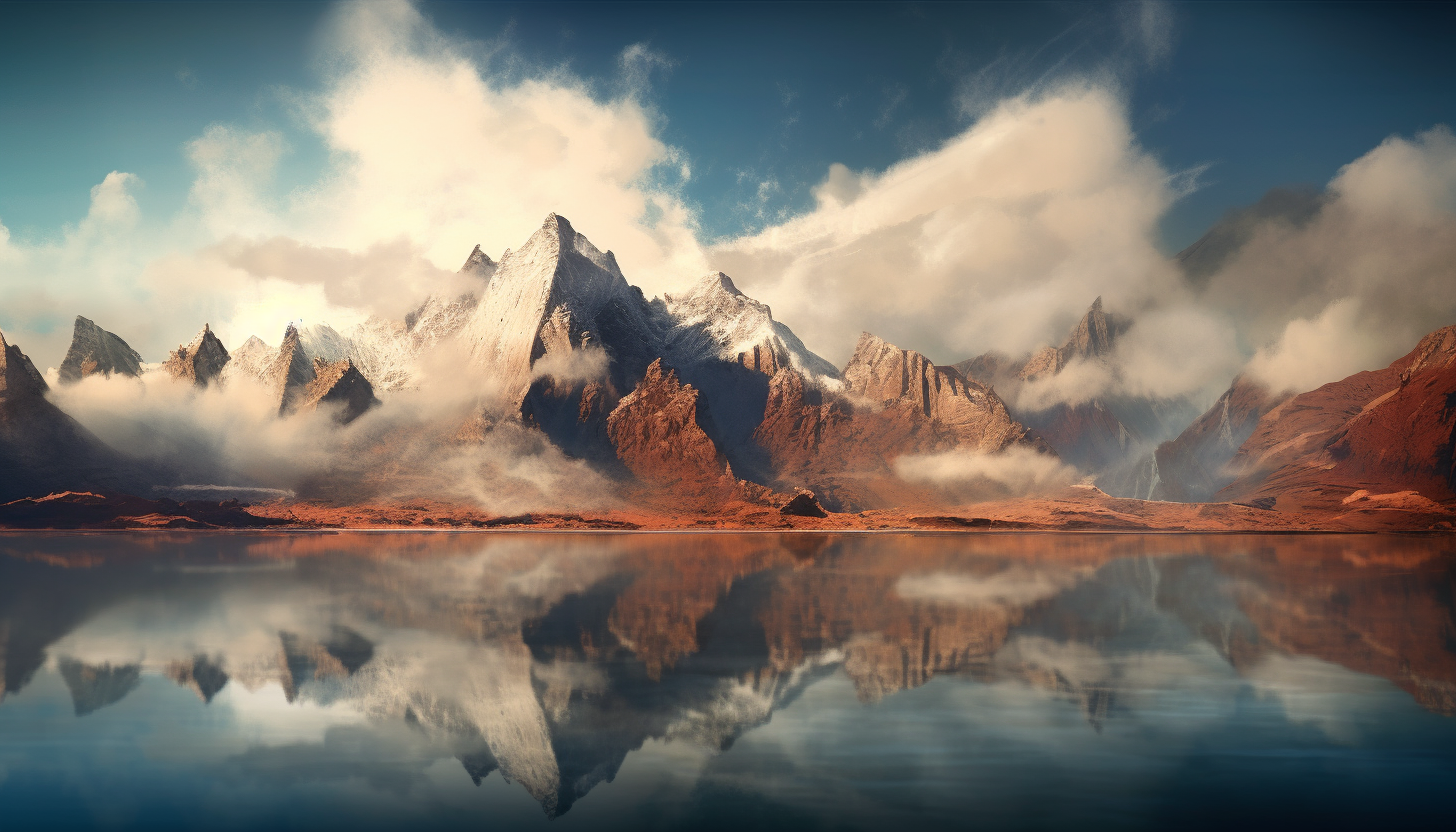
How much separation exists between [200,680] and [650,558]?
209 feet

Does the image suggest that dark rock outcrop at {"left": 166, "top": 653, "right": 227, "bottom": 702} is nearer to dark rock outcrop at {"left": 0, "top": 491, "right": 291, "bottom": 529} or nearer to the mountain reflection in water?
the mountain reflection in water

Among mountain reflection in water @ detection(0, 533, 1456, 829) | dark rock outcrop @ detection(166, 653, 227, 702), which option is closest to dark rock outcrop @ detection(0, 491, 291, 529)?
mountain reflection in water @ detection(0, 533, 1456, 829)

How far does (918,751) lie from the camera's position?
24.4m

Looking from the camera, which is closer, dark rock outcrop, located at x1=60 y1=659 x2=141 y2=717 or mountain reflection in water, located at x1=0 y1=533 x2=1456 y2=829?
mountain reflection in water, located at x1=0 y1=533 x2=1456 y2=829

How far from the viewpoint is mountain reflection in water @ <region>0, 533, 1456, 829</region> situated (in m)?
21.0

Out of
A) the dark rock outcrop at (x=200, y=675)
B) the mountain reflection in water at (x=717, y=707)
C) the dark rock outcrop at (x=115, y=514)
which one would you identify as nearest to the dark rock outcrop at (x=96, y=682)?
the mountain reflection in water at (x=717, y=707)

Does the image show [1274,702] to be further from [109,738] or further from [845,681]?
[109,738]

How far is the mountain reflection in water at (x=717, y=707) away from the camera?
68.9 feet

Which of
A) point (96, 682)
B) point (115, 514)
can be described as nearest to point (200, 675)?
point (96, 682)

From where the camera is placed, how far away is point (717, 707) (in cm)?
2906

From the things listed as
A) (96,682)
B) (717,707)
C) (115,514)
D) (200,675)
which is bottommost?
(96,682)

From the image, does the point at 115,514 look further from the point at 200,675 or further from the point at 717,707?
the point at 717,707

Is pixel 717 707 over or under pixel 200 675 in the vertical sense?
over

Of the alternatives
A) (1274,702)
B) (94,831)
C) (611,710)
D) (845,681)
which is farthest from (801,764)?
(1274,702)
